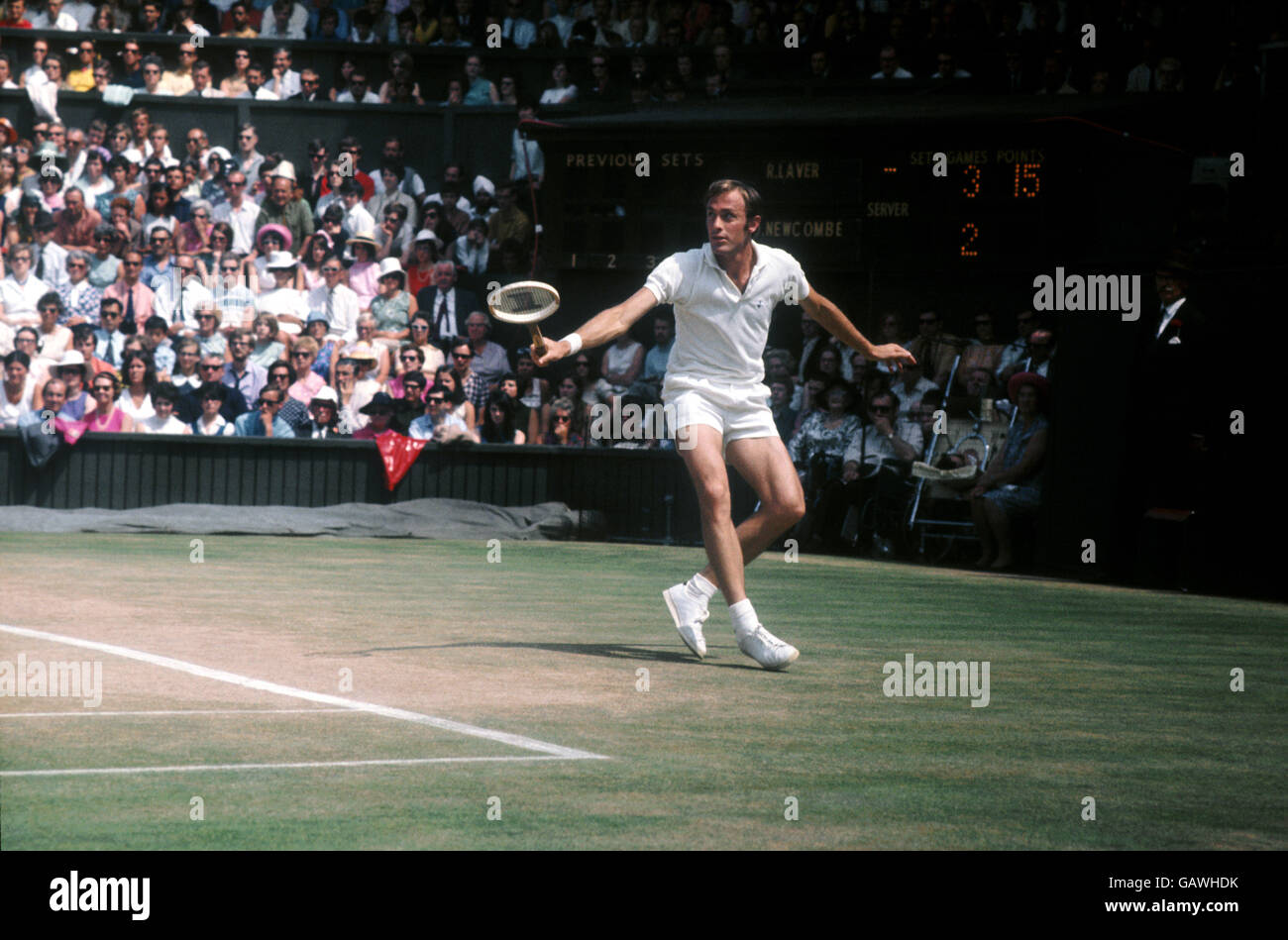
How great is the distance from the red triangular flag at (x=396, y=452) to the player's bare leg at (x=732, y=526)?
10.3 metres

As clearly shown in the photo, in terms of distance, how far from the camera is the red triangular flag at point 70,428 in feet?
62.2

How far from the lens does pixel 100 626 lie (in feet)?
33.8

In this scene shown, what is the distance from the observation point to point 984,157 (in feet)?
61.5

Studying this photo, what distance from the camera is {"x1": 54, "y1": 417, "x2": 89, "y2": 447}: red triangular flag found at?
1895 centimetres

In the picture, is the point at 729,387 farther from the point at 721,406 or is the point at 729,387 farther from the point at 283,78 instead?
the point at 283,78

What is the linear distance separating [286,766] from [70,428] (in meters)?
13.7

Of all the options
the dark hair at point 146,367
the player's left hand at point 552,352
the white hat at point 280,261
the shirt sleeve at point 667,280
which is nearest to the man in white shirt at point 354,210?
the white hat at point 280,261

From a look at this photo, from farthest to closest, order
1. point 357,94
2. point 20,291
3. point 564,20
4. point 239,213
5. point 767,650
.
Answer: point 564,20 → point 357,94 → point 239,213 → point 20,291 → point 767,650

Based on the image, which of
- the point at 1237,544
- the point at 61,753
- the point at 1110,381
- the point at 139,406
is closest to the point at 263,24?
the point at 139,406

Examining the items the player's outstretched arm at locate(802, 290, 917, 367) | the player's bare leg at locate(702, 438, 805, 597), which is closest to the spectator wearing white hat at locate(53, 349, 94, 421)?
the player's bare leg at locate(702, 438, 805, 597)

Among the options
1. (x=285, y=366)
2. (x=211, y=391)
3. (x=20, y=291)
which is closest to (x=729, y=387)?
(x=285, y=366)

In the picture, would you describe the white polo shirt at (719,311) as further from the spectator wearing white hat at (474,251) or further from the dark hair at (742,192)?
the spectator wearing white hat at (474,251)

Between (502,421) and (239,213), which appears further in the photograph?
(239,213)

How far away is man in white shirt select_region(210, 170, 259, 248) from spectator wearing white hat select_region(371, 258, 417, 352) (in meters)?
2.08
